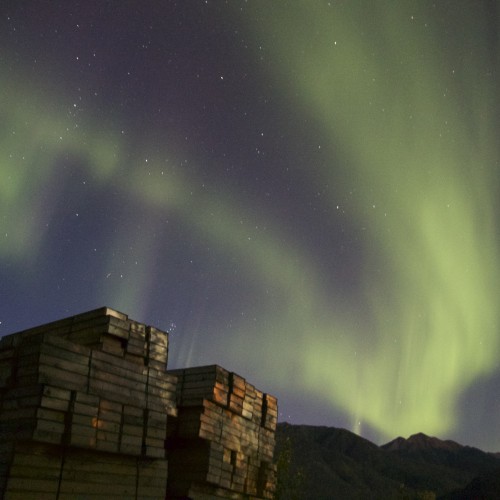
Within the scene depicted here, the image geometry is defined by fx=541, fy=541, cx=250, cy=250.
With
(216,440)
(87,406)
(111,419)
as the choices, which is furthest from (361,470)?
(87,406)

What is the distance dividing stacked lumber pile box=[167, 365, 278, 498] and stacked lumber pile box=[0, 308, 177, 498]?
5.55ft

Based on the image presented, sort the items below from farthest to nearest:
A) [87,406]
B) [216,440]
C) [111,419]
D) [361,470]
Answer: [361,470] → [216,440] → [111,419] → [87,406]

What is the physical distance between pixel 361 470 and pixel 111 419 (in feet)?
363

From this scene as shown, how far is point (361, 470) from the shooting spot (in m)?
110

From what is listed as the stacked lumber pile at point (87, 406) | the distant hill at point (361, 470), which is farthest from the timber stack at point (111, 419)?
the distant hill at point (361, 470)

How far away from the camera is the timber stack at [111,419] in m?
9.59

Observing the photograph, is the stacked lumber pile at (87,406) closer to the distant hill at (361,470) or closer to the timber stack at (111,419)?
the timber stack at (111,419)

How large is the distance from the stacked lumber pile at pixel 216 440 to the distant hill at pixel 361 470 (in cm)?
4557

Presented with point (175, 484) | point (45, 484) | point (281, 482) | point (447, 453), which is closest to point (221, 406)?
point (175, 484)

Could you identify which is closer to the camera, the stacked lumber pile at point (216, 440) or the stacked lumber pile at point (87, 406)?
the stacked lumber pile at point (87, 406)

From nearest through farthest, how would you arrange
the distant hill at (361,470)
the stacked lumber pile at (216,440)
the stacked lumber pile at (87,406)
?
the stacked lumber pile at (87,406) → the stacked lumber pile at (216,440) → the distant hill at (361,470)

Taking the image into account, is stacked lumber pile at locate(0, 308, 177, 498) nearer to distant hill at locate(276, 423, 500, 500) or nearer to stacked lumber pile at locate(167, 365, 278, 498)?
stacked lumber pile at locate(167, 365, 278, 498)

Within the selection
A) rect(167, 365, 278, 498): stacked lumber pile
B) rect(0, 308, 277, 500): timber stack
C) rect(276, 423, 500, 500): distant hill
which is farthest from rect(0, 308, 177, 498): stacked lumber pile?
rect(276, 423, 500, 500): distant hill

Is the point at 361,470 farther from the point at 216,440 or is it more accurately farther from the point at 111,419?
the point at 111,419
